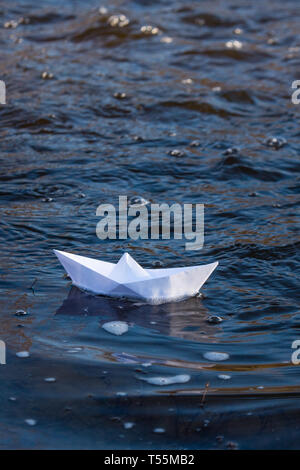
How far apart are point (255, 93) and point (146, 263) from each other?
2887 millimetres

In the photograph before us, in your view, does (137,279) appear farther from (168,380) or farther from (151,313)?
(168,380)

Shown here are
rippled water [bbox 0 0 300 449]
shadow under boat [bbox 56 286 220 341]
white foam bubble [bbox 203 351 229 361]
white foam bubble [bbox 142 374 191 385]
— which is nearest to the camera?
rippled water [bbox 0 0 300 449]

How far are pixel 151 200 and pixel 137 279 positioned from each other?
1277mm

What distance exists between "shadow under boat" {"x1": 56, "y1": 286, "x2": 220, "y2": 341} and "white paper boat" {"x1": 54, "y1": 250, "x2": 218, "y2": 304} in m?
0.03

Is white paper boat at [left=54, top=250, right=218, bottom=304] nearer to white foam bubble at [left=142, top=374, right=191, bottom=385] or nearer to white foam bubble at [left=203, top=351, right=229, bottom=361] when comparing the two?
white foam bubble at [left=203, top=351, right=229, bottom=361]

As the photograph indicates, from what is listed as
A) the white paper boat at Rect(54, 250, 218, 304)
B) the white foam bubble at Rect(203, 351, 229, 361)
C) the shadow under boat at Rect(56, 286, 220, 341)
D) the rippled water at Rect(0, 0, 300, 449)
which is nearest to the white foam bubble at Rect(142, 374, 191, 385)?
the rippled water at Rect(0, 0, 300, 449)

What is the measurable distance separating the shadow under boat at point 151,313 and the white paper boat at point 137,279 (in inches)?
1.2

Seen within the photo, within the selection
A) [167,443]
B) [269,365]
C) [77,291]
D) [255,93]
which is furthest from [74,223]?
[255,93]

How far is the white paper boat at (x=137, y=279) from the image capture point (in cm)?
272

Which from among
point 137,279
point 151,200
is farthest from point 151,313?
point 151,200

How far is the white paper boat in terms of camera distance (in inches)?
107

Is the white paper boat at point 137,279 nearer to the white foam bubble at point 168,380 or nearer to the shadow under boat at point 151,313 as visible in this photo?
the shadow under boat at point 151,313

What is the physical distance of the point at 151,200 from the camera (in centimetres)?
395
